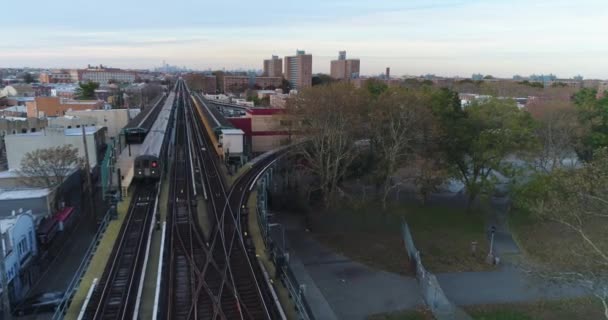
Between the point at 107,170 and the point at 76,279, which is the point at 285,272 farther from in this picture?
→ the point at 107,170

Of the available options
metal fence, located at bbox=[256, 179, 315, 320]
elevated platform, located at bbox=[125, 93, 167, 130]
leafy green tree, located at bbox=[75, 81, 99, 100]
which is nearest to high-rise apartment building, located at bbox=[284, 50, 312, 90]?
leafy green tree, located at bbox=[75, 81, 99, 100]

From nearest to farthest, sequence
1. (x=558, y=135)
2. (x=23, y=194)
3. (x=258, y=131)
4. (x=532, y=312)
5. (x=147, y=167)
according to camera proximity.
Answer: (x=532, y=312)
(x=23, y=194)
(x=147, y=167)
(x=558, y=135)
(x=258, y=131)

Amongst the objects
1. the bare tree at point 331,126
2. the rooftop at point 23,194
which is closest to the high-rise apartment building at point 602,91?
the bare tree at point 331,126

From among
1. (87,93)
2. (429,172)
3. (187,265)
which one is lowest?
(187,265)

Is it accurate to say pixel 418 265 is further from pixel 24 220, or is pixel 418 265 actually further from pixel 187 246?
pixel 24 220

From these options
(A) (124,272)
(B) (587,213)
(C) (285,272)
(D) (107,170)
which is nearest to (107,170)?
(D) (107,170)

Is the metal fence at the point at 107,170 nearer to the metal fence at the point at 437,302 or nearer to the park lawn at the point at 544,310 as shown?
the metal fence at the point at 437,302

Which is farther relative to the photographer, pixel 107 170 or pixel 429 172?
pixel 107 170

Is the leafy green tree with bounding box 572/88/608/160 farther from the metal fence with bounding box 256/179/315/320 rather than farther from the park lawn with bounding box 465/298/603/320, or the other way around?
the metal fence with bounding box 256/179/315/320
